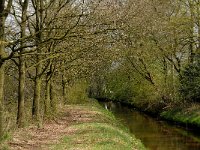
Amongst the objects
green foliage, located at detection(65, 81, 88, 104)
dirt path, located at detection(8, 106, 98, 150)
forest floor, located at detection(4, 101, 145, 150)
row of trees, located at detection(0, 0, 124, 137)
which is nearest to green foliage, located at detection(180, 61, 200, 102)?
row of trees, located at detection(0, 0, 124, 137)

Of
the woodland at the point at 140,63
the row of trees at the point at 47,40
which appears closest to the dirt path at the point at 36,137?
the row of trees at the point at 47,40

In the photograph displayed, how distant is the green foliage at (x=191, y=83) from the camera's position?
42.3 meters

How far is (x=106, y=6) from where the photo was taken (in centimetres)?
3109

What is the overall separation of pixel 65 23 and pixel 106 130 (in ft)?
25.4

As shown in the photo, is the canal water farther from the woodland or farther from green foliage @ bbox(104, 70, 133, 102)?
green foliage @ bbox(104, 70, 133, 102)

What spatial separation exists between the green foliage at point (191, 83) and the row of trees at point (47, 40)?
1038cm

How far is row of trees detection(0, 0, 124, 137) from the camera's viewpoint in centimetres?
2005

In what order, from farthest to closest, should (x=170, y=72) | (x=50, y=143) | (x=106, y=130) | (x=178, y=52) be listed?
(x=170, y=72)
(x=178, y=52)
(x=106, y=130)
(x=50, y=143)

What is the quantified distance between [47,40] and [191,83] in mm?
27604

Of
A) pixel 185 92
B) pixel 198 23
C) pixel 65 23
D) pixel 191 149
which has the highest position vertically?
pixel 198 23

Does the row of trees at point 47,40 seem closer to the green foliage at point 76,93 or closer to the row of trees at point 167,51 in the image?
the row of trees at point 167,51

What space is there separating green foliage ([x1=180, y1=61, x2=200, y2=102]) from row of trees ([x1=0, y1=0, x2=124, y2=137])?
34.1ft

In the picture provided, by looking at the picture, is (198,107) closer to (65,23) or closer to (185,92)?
(185,92)

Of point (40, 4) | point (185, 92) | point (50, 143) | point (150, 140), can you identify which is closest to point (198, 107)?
point (185, 92)
